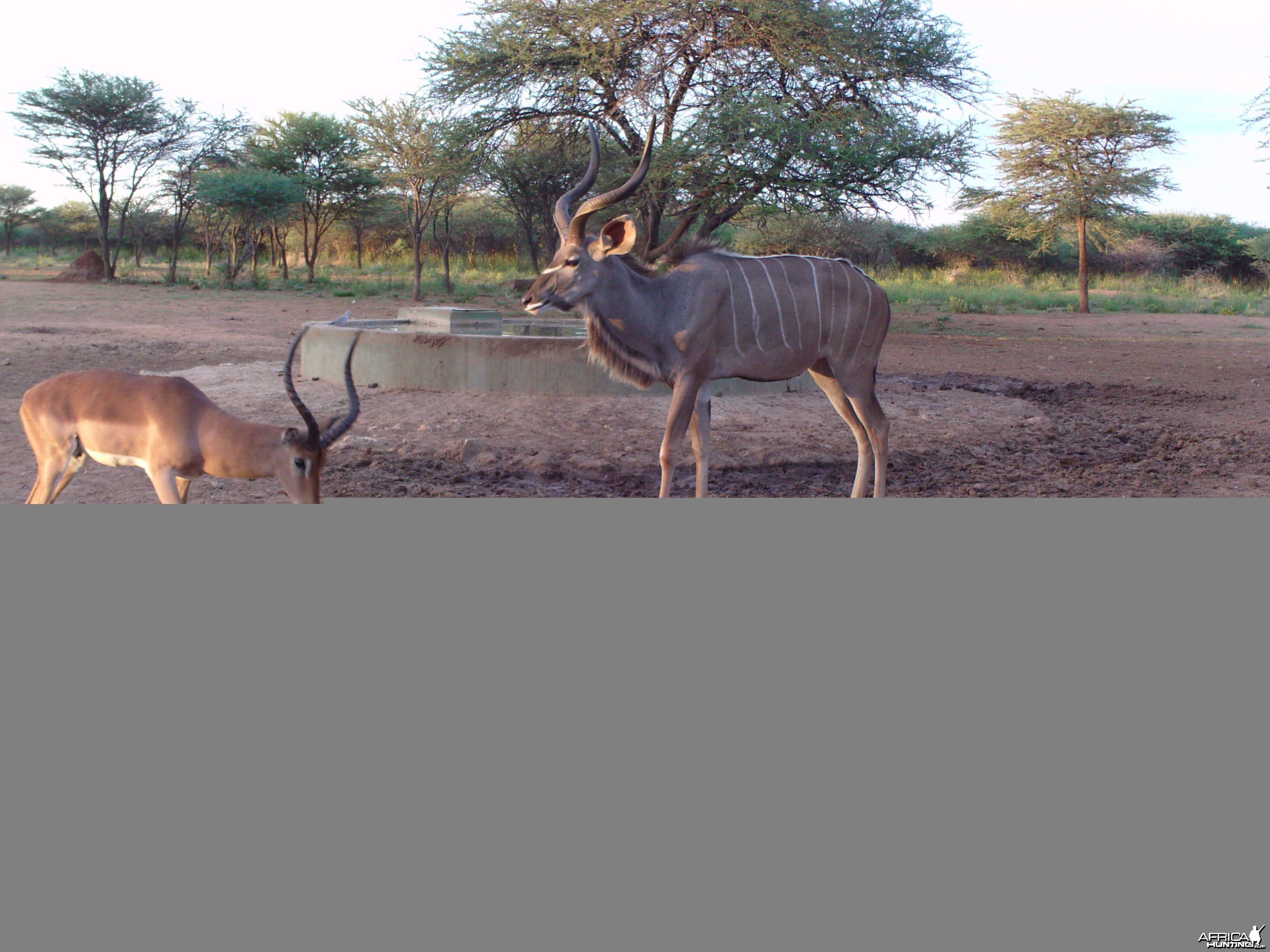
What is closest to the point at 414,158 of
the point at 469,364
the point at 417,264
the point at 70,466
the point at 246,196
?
the point at 417,264

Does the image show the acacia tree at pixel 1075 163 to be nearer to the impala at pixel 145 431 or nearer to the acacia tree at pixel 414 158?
the acacia tree at pixel 414 158

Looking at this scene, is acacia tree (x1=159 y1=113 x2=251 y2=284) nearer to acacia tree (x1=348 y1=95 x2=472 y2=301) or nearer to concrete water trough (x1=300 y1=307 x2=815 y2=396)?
acacia tree (x1=348 y1=95 x2=472 y2=301)

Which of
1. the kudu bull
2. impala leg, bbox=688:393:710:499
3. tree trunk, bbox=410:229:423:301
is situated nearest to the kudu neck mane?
the kudu bull

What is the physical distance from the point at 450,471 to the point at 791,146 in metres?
11.2

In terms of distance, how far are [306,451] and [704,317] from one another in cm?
276

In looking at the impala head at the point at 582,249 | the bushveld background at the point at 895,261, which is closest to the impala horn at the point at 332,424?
the impala head at the point at 582,249

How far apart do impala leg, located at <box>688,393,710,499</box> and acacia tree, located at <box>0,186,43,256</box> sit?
135 feet

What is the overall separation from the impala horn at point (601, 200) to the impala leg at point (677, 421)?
0.86m

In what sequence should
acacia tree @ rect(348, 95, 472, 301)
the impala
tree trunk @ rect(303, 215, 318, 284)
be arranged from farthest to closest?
tree trunk @ rect(303, 215, 318, 284) < acacia tree @ rect(348, 95, 472, 301) < the impala

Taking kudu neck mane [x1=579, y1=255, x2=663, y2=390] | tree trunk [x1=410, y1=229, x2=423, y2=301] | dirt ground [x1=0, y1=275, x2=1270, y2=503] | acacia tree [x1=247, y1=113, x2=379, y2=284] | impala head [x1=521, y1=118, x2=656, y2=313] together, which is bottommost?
dirt ground [x1=0, y1=275, x2=1270, y2=503]

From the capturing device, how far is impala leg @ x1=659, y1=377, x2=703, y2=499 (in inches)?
205

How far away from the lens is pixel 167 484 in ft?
10.9

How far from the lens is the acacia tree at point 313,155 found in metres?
30.4

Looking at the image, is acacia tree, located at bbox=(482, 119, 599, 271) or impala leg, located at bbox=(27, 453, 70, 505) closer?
impala leg, located at bbox=(27, 453, 70, 505)
